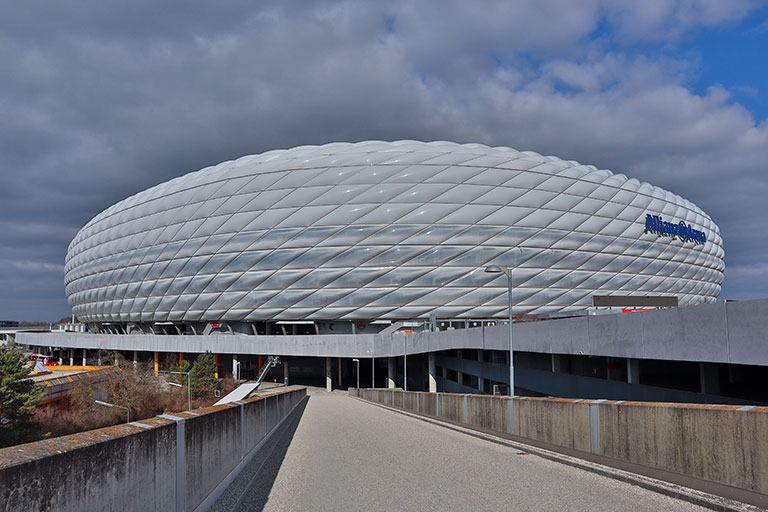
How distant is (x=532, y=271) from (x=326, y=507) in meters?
57.3

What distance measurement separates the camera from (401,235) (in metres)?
60.0

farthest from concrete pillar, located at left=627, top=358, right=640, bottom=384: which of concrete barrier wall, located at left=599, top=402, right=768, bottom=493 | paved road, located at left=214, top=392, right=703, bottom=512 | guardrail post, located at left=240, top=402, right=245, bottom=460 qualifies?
guardrail post, located at left=240, top=402, right=245, bottom=460

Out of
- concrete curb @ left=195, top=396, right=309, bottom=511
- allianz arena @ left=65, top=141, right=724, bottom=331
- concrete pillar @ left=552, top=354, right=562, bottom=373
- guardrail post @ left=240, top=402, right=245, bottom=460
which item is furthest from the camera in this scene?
allianz arena @ left=65, top=141, right=724, bottom=331

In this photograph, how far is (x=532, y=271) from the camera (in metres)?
62.0

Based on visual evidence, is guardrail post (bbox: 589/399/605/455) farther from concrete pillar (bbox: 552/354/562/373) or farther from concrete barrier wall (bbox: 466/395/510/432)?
concrete pillar (bbox: 552/354/562/373)

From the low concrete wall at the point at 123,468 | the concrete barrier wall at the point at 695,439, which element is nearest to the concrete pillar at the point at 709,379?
the concrete barrier wall at the point at 695,439

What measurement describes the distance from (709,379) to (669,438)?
14514mm

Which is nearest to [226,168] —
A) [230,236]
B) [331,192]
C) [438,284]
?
[230,236]

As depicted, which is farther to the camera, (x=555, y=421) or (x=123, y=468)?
(x=555, y=421)

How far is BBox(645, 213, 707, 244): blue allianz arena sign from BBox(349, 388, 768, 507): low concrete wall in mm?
62166

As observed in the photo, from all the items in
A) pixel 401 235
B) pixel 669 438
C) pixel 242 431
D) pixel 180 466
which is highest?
pixel 401 235

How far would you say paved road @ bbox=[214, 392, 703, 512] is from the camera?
736cm

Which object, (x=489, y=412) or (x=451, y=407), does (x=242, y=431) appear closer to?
(x=489, y=412)

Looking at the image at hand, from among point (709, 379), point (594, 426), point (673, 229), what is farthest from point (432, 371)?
point (594, 426)
